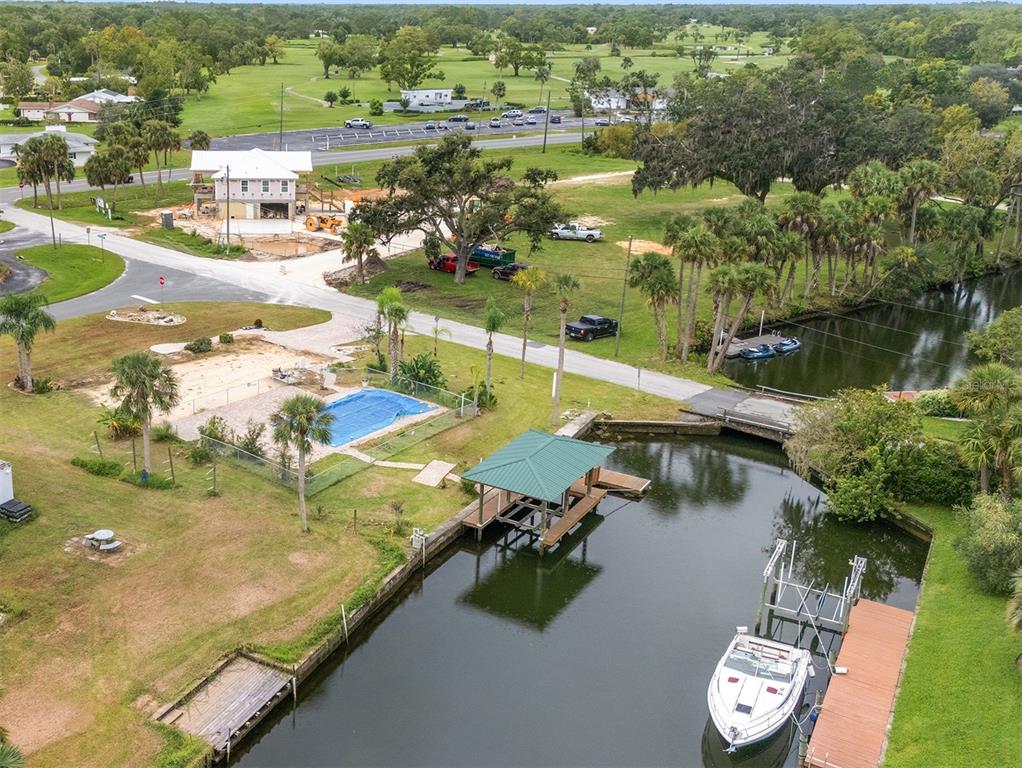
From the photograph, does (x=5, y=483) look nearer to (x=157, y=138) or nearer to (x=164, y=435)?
(x=164, y=435)

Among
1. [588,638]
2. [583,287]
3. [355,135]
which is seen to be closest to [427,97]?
[355,135]

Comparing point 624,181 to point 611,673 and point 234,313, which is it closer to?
point 234,313

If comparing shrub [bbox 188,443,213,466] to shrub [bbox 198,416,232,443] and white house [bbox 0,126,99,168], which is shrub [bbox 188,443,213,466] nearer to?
shrub [bbox 198,416,232,443]

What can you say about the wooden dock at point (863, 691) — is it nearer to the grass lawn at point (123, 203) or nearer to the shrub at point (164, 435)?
the shrub at point (164, 435)

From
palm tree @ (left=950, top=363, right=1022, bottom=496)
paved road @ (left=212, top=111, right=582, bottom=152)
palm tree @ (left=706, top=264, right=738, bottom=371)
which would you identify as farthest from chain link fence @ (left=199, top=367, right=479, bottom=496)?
paved road @ (left=212, top=111, right=582, bottom=152)

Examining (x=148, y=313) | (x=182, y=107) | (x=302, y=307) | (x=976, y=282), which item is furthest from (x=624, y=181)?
(x=182, y=107)
